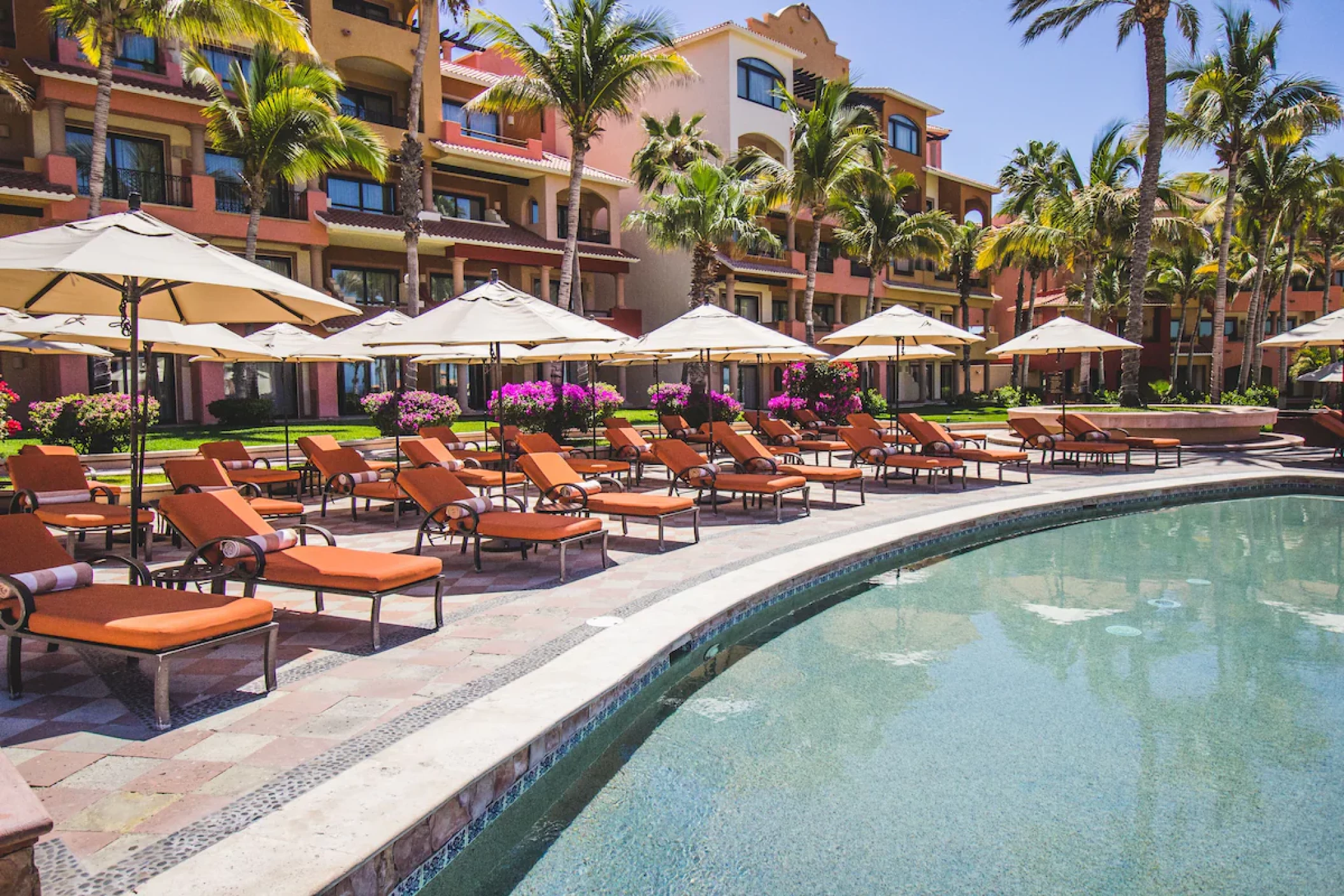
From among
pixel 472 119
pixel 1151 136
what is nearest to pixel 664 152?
pixel 472 119

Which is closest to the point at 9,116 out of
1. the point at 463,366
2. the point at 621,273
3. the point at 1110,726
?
the point at 463,366

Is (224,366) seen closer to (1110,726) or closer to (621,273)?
(621,273)

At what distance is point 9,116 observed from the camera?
23375 millimetres

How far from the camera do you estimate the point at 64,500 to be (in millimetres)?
8992

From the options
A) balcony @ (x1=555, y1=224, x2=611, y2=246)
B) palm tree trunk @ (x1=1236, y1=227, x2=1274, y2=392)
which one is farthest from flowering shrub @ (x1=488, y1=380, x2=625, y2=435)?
palm tree trunk @ (x1=1236, y1=227, x2=1274, y2=392)

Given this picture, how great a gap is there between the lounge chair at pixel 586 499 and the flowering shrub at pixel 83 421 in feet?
28.2

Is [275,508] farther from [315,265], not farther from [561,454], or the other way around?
[315,265]

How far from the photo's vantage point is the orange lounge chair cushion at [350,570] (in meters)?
5.51

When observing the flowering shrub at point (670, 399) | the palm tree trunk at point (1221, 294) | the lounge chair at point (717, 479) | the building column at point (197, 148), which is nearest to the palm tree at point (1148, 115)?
the palm tree trunk at point (1221, 294)

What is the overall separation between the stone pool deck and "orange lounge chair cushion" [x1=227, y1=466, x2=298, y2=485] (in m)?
4.52

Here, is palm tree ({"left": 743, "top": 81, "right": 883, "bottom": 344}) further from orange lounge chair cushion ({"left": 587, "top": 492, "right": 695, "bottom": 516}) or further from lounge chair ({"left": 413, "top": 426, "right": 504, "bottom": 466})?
orange lounge chair cushion ({"left": 587, "top": 492, "right": 695, "bottom": 516})

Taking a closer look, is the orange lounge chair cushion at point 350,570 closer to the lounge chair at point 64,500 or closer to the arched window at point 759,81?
the lounge chair at point 64,500

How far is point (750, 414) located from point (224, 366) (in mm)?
16704

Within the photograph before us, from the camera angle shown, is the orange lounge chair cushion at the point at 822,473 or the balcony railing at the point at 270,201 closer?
the orange lounge chair cushion at the point at 822,473
